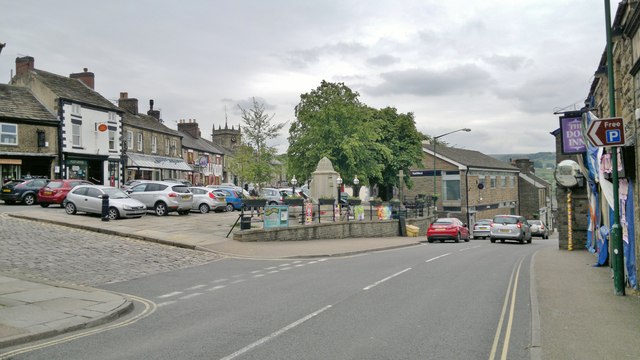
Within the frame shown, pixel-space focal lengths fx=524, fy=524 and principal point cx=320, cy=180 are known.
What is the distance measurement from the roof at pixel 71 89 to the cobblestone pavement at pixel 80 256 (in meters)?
23.2

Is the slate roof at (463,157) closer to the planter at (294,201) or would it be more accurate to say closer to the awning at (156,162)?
the awning at (156,162)

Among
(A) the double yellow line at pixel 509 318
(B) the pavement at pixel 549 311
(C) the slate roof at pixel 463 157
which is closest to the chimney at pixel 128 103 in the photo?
(C) the slate roof at pixel 463 157

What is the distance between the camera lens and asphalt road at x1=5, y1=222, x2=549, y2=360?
6.66 m

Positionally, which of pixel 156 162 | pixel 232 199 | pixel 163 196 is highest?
pixel 156 162

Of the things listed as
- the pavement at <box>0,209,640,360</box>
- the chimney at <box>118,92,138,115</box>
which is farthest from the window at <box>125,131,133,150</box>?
the pavement at <box>0,209,640,360</box>

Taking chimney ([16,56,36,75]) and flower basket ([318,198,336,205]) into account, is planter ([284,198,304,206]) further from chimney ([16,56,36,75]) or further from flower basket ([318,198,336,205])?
chimney ([16,56,36,75])

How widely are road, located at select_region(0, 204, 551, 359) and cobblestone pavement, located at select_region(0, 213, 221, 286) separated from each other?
2.2 inches

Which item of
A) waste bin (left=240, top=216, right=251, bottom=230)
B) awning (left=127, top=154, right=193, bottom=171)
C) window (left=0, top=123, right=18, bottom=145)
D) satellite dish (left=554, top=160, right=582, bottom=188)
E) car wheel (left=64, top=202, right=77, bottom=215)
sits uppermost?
window (left=0, top=123, right=18, bottom=145)

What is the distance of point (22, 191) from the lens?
29.6m

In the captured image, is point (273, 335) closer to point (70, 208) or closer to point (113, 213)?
point (113, 213)

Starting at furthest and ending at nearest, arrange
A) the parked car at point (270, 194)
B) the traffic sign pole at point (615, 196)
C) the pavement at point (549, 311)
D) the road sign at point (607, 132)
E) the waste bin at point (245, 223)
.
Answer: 1. the parked car at point (270, 194)
2. the waste bin at point (245, 223)
3. the traffic sign pole at point (615, 196)
4. the road sign at point (607, 132)
5. the pavement at point (549, 311)


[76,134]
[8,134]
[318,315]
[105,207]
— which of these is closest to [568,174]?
[318,315]

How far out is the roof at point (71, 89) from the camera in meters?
41.0

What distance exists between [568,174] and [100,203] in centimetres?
2060
